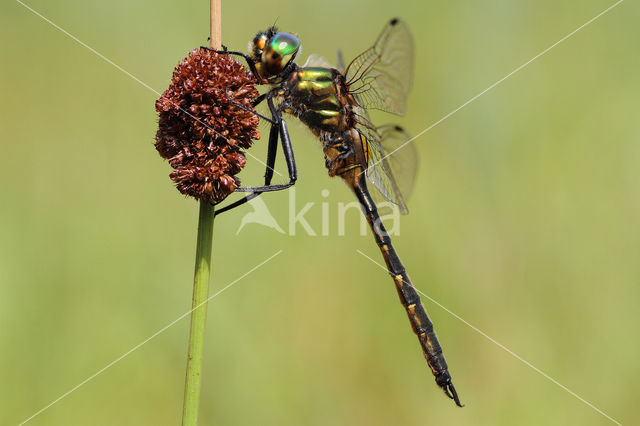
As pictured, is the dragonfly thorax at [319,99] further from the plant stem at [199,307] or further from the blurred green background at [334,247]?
the plant stem at [199,307]

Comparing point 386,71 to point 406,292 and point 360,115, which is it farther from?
point 406,292

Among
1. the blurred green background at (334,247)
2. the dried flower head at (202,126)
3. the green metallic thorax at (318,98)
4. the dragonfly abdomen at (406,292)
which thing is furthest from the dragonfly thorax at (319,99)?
the dried flower head at (202,126)

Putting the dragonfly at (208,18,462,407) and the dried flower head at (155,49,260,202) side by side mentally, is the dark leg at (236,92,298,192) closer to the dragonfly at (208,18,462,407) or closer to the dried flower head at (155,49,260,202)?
the dragonfly at (208,18,462,407)

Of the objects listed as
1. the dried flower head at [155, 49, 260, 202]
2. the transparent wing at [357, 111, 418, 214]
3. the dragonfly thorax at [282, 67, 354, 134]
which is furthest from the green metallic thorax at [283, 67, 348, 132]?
the dried flower head at [155, 49, 260, 202]

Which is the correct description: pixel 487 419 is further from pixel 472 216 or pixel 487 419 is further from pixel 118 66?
pixel 118 66

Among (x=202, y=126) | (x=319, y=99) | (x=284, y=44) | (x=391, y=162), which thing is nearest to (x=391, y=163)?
(x=391, y=162)

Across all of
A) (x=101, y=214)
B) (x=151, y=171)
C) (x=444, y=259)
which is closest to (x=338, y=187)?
(x=444, y=259)
